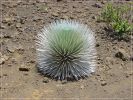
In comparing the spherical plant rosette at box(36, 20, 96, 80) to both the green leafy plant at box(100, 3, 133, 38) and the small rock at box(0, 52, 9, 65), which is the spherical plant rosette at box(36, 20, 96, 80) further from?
the green leafy plant at box(100, 3, 133, 38)

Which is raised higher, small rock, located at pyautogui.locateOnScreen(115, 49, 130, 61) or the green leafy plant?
the green leafy plant

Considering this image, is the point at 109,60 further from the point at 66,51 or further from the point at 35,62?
Result: the point at 35,62

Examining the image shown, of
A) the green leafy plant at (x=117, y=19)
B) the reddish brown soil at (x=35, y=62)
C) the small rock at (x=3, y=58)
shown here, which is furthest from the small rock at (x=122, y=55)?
the small rock at (x=3, y=58)

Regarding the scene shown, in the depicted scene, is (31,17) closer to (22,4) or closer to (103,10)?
(22,4)

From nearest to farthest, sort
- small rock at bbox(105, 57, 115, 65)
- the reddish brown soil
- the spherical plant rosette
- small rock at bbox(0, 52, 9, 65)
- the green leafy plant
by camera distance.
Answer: the reddish brown soil, the spherical plant rosette, small rock at bbox(0, 52, 9, 65), small rock at bbox(105, 57, 115, 65), the green leafy plant

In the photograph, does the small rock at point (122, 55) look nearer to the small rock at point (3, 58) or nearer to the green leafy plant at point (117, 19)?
the green leafy plant at point (117, 19)

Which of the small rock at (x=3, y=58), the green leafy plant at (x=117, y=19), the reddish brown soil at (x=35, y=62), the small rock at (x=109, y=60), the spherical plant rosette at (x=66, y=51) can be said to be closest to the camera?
the reddish brown soil at (x=35, y=62)

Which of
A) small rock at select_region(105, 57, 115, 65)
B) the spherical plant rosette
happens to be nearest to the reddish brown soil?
small rock at select_region(105, 57, 115, 65)
